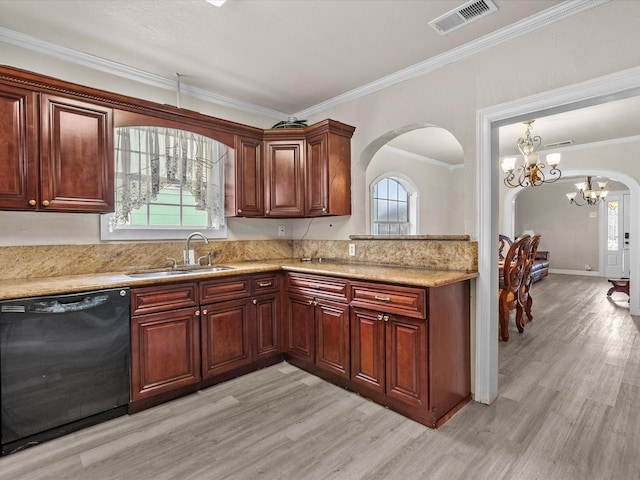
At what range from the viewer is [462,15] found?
225 cm

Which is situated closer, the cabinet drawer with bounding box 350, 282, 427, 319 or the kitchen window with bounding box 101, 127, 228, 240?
the cabinet drawer with bounding box 350, 282, 427, 319

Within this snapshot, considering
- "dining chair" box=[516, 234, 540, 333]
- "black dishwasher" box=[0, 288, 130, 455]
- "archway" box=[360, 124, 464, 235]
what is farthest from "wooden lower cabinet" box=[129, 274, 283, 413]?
"dining chair" box=[516, 234, 540, 333]

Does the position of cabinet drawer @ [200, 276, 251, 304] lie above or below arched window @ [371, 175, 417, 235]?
below

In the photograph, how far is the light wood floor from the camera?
184 cm

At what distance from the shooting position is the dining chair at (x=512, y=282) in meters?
3.92

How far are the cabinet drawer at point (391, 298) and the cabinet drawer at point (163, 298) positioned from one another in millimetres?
1238

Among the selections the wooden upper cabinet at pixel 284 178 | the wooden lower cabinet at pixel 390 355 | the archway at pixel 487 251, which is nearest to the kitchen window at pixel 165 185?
the wooden upper cabinet at pixel 284 178

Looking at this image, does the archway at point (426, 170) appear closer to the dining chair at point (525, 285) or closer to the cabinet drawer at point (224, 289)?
the dining chair at point (525, 285)

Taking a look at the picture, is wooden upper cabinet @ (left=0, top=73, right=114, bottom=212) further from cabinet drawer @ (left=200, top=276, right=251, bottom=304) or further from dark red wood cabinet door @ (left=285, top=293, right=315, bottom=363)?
dark red wood cabinet door @ (left=285, top=293, right=315, bottom=363)

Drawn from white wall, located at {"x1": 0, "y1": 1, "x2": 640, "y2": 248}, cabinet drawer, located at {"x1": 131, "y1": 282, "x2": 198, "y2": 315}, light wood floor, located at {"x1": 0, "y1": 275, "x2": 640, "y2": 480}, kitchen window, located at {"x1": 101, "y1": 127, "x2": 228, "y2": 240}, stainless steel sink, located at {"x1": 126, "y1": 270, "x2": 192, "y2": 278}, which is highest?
white wall, located at {"x1": 0, "y1": 1, "x2": 640, "y2": 248}

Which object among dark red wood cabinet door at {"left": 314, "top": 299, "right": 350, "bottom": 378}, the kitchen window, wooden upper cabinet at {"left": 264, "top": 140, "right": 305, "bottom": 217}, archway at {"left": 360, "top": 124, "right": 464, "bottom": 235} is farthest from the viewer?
archway at {"left": 360, "top": 124, "right": 464, "bottom": 235}

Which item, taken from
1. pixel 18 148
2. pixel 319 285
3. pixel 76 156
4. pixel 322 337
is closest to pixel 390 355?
pixel 322 337

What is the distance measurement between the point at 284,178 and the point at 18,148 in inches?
80.3

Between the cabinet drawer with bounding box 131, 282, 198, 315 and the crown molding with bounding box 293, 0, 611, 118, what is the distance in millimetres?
2362
